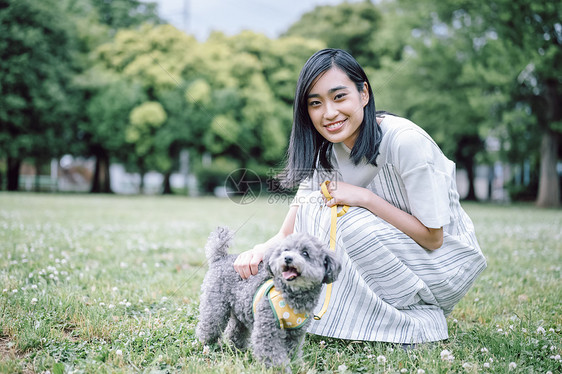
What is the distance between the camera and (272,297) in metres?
2.50

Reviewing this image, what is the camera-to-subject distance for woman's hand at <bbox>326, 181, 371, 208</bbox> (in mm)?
2824

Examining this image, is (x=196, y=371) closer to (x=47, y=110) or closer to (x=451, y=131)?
(x=451, y=131)

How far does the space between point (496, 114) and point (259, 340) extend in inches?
792

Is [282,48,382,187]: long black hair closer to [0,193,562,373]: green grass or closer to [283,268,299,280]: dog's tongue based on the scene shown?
[283,268,299,280]: dog's tongue

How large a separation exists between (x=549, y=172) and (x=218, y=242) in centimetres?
2088

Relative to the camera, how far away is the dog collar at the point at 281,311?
2457mm

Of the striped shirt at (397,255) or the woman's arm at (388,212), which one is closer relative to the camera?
the striped shirt at (397,255)

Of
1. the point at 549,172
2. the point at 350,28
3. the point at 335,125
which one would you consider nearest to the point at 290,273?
the point at 335,125

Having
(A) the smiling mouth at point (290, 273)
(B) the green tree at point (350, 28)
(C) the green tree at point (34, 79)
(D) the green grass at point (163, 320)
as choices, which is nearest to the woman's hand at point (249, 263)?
(A) the smiling mouth at point (290, 273)

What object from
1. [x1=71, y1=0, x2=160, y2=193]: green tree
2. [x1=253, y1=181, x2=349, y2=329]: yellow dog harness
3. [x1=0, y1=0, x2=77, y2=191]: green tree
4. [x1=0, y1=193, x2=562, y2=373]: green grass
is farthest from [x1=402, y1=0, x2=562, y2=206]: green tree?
[x1=0, y1=0, x2=77, y2=191]: green tree

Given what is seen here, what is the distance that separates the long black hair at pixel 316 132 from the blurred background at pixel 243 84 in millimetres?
16392

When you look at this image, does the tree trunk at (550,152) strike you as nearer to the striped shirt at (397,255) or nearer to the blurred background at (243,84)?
the blurred background at (243,84)

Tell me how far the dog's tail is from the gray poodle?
0.15 meters

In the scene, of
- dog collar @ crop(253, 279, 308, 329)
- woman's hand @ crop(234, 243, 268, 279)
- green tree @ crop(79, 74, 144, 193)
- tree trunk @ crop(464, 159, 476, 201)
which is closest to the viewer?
dog collar @ crop(253, 279, 308, 329)
